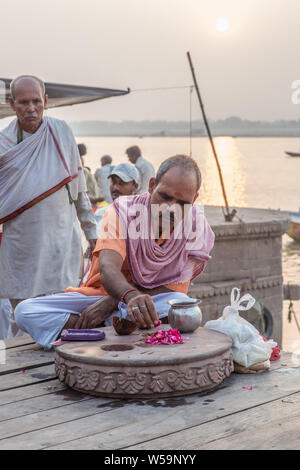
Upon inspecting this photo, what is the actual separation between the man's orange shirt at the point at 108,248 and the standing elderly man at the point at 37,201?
0.99 metres

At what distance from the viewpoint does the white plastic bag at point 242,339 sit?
2.82m

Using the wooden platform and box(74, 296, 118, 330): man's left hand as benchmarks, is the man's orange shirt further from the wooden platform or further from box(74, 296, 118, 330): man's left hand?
the wooden platform

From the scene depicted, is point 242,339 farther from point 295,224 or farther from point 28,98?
point 295,224

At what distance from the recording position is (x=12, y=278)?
449cm

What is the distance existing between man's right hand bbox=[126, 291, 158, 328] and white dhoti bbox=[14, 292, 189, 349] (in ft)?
1.31

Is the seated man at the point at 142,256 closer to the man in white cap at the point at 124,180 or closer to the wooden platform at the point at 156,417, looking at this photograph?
the wooden platform at the point at 156,417

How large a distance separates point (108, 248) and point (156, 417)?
3.70ft

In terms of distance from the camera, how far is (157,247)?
10.7 feet

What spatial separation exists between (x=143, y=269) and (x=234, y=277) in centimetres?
612

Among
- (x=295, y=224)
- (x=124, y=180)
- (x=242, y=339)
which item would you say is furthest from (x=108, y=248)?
(x=295, y=224)

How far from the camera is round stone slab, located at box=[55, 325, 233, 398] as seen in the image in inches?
97.5

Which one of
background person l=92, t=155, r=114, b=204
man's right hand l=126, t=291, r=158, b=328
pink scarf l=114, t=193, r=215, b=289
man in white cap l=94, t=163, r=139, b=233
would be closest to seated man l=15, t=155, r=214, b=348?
pink scarf l=114, t=193, r=215, b=289
